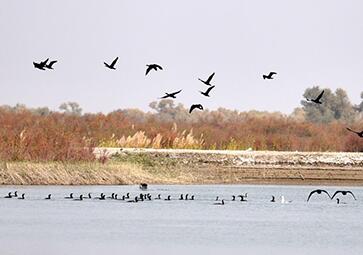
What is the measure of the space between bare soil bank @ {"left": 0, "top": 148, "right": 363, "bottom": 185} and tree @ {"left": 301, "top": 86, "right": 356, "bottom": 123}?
1793 inches

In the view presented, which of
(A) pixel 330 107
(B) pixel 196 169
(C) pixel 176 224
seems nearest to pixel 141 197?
(C) pixel 176 224

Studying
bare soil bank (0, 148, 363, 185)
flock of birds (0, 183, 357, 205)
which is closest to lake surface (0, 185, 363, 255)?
flock of birds (0, 183, 357, 205)

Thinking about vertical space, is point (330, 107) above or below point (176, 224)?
above

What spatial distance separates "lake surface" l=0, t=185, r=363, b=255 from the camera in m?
29.2

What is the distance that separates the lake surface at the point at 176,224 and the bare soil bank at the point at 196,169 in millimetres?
495

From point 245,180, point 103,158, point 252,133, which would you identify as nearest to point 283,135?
point 252,133


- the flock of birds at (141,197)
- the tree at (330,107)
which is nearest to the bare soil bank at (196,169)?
the flock of birds at (141,197)

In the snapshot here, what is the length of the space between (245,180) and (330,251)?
22455mm

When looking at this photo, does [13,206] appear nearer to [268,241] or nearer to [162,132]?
[268,241]

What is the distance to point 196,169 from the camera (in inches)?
2067

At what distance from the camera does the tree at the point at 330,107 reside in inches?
4065

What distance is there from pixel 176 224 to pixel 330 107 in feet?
233

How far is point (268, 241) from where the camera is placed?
30812 millimetres

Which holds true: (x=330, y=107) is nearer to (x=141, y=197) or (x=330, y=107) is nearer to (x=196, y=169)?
(x=196, y=169)
